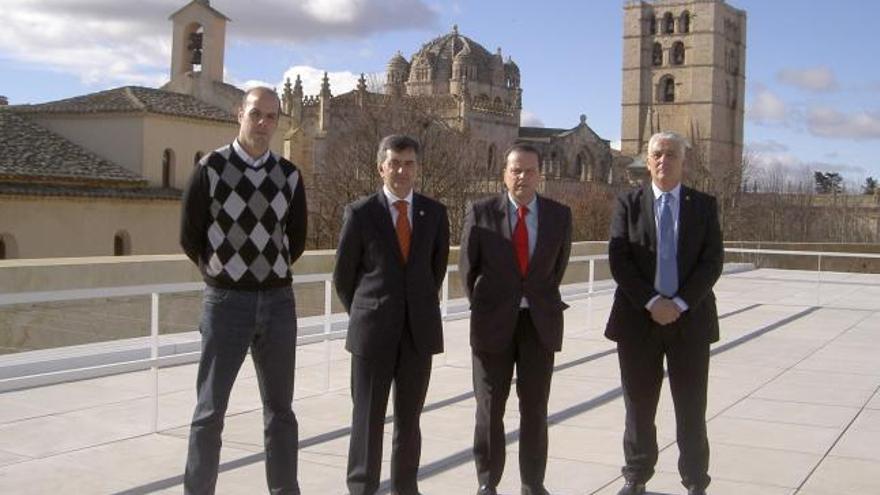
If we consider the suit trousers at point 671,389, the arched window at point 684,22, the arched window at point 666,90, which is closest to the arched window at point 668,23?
the arched window at point 684,22

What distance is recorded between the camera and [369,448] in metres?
5.75

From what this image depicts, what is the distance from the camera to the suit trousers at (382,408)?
18.8 feet

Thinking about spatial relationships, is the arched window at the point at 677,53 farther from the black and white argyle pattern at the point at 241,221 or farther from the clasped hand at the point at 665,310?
the black and white argyle pattern at the point at 241,221

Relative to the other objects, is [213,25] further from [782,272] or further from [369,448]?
[369,448]

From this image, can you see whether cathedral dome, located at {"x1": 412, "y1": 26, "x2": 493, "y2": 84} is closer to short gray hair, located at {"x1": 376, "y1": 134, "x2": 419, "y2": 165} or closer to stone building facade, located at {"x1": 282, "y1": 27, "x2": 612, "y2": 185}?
stone building facade, located at {"x1": 282, "y1": 27, "x2": 612, "y2": 185}

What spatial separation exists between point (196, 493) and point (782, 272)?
2493 cm

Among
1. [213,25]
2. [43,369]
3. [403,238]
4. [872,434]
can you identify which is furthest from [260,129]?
[213,25]

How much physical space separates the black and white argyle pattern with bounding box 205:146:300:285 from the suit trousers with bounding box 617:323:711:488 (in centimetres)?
222

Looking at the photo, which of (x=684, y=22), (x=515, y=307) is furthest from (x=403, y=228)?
(x=684, y=22)

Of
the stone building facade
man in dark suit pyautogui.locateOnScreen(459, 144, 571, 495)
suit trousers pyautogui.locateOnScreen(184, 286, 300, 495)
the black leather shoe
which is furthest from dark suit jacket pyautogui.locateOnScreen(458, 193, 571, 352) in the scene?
the stone building facade

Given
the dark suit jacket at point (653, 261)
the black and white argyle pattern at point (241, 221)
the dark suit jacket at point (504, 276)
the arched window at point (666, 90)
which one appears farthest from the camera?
the arched window at point (666, 90)

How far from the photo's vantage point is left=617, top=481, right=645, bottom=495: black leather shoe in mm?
6148

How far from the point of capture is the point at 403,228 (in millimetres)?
5703

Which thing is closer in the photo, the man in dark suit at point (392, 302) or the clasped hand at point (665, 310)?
→ the man in dark suit at point (392, 302)
